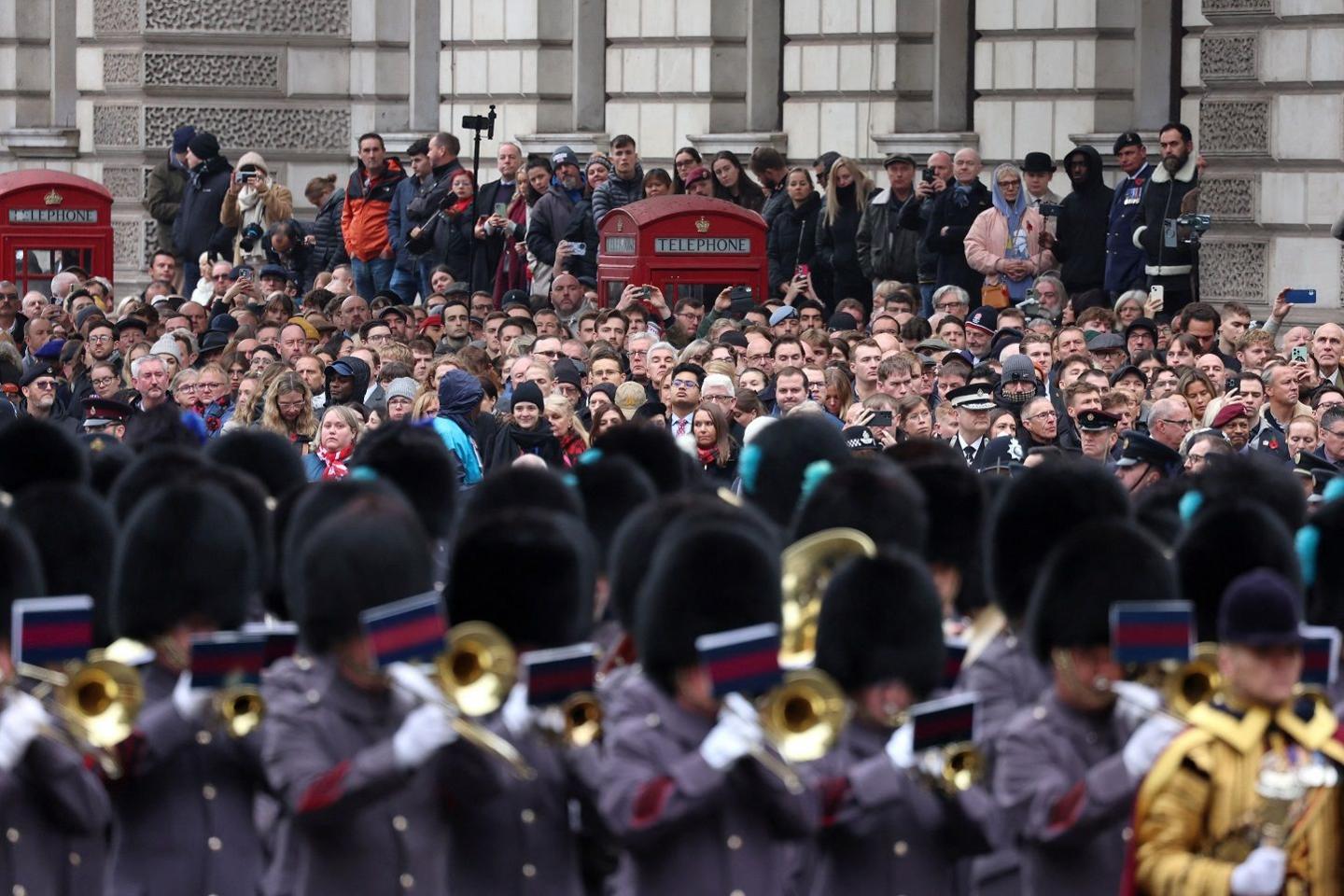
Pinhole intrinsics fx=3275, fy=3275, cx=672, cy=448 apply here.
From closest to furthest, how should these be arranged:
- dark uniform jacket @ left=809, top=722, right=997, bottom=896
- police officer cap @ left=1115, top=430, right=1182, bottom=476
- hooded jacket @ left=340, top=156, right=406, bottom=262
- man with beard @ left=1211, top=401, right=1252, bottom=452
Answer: dark uniform jacket @ left=809, top=722, right=997, bottom=896
police officer cap @ left=1115, top=430, right=1182, bottom=476
man with beard @ left=1211, top=401, right=1252, bottom=452
hooded jacket @ left=340, top=156, right=406, bottom=262

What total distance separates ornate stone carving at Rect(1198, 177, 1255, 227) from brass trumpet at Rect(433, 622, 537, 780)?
11.2 meters

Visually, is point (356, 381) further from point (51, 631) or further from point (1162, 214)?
point (51, 631)

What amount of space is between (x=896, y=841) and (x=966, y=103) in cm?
1355

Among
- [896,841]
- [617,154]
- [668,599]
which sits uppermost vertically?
[617,154]

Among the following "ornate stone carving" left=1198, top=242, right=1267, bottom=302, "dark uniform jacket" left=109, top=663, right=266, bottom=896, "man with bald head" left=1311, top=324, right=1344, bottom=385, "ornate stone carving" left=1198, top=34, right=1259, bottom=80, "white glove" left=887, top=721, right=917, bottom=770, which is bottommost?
"dark uniform jacket" left=109, top=663, right=266, bottom=896

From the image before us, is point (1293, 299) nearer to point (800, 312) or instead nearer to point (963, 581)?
point (800, 312)

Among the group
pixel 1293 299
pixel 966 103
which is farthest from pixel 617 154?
pixel 1293 299

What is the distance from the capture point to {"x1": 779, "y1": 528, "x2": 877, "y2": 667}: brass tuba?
6.73 meters

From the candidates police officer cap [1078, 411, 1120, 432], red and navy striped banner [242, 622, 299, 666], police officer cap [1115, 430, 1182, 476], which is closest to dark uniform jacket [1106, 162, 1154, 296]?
police officer cap [1078, 411, 1120, 432]

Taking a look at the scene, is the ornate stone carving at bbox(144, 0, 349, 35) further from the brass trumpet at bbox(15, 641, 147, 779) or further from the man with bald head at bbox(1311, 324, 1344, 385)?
the brass trumpet at bbox(15, 641, 147, 779)

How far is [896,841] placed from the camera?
6.39 meters

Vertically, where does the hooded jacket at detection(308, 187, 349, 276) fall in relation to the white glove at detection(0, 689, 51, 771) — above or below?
above

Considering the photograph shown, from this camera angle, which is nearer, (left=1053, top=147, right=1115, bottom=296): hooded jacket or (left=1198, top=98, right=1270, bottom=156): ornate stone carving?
(left=1198, top=98, right=1270, bottom=156): ornate stone carving

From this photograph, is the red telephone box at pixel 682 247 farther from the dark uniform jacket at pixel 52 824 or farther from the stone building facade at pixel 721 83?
the dark uniform jacket at pixel 52 824
